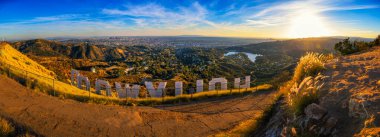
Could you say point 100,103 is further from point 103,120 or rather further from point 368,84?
point 368,84

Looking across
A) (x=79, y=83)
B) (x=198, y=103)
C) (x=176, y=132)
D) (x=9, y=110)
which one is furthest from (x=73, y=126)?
(x=79, y=83)

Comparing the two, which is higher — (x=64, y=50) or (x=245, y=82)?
(x=245, y=82)

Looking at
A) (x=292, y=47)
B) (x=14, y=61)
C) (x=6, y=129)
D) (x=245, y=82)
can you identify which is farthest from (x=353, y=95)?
(x=292, y=47)

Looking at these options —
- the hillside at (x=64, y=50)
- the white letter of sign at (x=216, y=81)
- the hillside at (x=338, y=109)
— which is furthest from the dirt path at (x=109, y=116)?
the hillside at (x=64, y=50)

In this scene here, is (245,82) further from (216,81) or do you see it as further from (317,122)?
(317,122)

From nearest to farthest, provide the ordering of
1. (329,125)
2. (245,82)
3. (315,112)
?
(329,125) < (315,112) < (245,82)

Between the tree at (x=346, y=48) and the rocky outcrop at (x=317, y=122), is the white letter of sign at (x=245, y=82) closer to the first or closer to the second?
the tree at (x=346, y=48)
